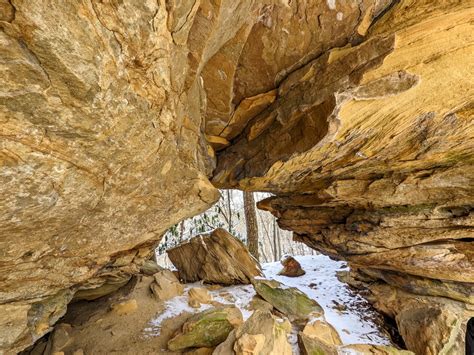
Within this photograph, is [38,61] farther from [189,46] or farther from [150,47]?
[189,46]

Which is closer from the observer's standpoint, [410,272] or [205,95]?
[205,95]

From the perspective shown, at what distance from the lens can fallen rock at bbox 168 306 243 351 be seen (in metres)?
5.02

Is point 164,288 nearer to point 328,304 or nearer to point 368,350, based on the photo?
point 328,304

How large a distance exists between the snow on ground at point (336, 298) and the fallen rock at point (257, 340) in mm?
2162

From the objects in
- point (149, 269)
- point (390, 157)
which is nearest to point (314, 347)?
point (390, 157)

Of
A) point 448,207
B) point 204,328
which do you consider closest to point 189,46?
point 204,328

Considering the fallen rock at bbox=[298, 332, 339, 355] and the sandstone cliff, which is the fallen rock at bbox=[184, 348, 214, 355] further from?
the sandstone cliff

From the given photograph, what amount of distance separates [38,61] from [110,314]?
6.29 m

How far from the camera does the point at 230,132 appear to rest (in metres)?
5.63

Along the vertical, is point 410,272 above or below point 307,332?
above

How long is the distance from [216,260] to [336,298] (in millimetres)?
3920

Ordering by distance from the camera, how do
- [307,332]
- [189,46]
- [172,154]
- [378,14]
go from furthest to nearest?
[307,332]
[172,154]
[378,14]
[189,46]

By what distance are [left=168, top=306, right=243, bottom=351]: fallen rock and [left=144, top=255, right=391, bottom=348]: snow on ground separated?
2.52 feet

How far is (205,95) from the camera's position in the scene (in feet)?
15.3
